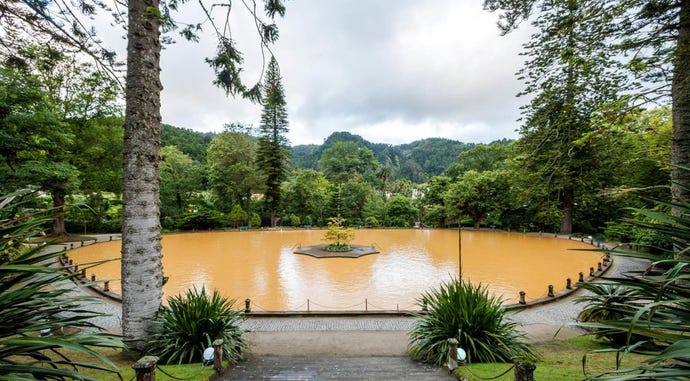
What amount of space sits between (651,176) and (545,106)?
15609 millimetres

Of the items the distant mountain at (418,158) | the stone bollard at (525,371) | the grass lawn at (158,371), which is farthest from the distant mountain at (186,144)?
the stone bollard at (525,371)

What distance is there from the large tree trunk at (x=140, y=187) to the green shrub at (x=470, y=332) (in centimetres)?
445

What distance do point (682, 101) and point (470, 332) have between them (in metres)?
5.05

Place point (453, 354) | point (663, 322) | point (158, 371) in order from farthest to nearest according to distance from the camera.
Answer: point (453, 354) → point (158, 371) → point (663, 322)

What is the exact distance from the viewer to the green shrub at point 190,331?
14.8ft

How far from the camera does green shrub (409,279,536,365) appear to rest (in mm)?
4555

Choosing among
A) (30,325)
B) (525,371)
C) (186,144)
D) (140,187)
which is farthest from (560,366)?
(186,144)

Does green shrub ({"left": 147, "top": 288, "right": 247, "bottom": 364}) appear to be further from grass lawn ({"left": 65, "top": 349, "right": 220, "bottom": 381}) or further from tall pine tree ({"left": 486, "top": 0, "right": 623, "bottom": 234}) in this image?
tall pine tree ({"left": 486, "top": 0, "right": 623, "bottom": 234})

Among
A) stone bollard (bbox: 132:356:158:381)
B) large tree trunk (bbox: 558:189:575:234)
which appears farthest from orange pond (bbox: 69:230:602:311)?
stone bollard (bbox: 132:356:158:381)

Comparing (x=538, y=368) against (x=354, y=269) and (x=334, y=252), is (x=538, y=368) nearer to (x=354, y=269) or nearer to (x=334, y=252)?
(x=354, y=269)

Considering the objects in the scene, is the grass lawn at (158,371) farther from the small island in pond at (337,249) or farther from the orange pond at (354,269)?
the small island in pond at (337,249)

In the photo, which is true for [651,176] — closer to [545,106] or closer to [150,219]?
[545,106]

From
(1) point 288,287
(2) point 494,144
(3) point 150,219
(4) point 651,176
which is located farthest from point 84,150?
(2) point 494,144

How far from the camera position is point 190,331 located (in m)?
4.61
